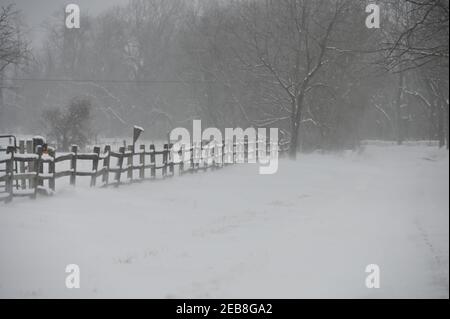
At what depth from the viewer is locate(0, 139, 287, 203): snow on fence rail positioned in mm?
11484

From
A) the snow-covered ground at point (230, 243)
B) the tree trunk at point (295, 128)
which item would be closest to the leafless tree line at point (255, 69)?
the tree trunk at point (295, 128)

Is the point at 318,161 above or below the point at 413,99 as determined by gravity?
below

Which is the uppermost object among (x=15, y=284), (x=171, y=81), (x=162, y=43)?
(x=162, y=43)

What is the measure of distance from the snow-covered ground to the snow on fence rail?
577 mm

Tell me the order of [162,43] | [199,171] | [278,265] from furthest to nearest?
[162,43] → [199,171] → [278,265]

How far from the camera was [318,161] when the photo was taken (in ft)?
85.0

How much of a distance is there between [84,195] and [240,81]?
92.7 feet

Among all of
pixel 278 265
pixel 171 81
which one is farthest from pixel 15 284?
pixel 171 81

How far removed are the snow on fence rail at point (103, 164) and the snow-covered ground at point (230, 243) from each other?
577 mm

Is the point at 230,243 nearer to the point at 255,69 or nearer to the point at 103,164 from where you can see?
the point at 103,164

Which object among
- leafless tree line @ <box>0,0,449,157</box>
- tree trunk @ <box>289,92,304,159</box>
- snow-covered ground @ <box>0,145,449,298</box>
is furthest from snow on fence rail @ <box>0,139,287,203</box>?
leafless tree line @ <box>0,0,449,157</box>

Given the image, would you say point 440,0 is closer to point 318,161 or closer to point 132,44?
point 318,161

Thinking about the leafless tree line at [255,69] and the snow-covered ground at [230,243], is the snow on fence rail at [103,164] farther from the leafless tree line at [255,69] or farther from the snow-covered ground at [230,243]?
the leafless tree line at [255,69]
